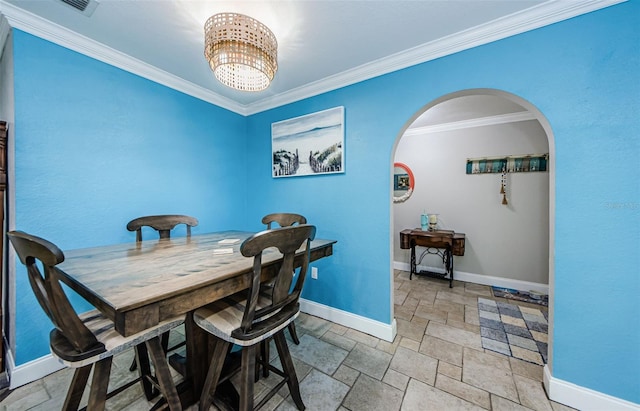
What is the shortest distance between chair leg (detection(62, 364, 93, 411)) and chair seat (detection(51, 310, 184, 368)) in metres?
0.17

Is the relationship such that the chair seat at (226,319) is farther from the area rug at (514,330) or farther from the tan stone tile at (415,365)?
the area rug at (514,330)

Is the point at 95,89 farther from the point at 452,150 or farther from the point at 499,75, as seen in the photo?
the point at 452,150

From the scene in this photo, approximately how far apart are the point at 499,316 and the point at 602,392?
46.2 inches

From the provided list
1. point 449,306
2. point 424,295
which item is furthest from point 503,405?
point 424,295

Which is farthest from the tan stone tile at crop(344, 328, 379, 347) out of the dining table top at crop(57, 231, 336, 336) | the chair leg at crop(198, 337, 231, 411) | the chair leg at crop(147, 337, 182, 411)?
the chair leg at crop(147, 337, 182, 411)

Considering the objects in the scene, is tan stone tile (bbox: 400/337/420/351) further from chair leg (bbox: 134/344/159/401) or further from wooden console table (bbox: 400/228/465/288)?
chair leg (bbox: 134/344/159/401)

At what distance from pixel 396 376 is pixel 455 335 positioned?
88 cm

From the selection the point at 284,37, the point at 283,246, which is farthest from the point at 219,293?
the point at 284,37

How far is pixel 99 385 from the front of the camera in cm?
97

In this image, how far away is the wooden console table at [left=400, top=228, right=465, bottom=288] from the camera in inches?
127

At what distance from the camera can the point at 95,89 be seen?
1.89 m

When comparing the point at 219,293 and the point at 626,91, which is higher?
the point at 626,91

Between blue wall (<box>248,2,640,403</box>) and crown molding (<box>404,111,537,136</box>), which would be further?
crown molding (<box>404,111,537,136</box>)

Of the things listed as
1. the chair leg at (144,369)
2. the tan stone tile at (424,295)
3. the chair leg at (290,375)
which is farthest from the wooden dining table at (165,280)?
the tan stone tile at (424,295)
